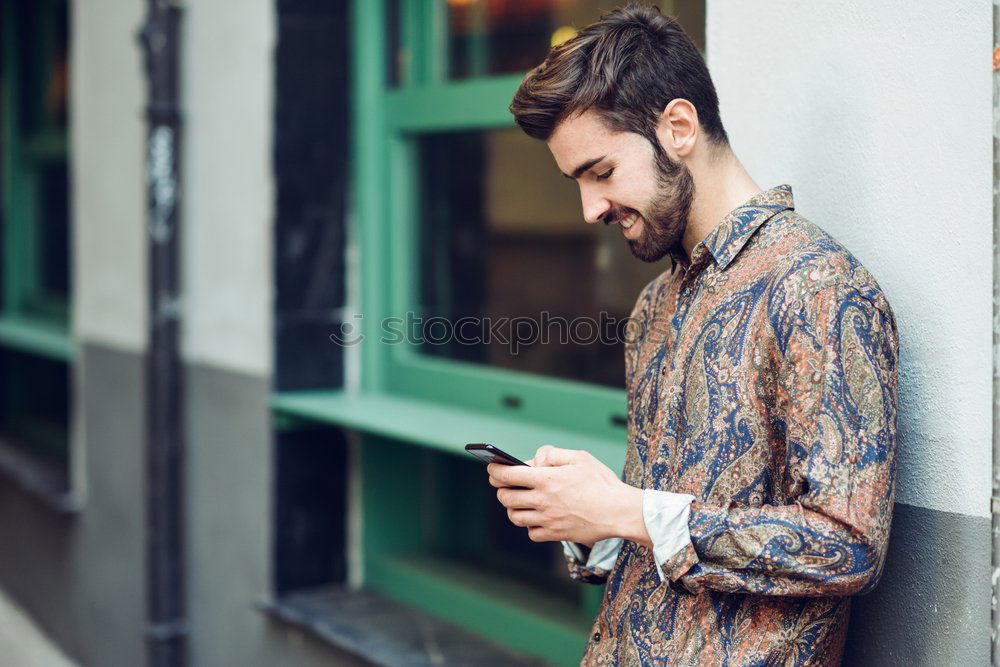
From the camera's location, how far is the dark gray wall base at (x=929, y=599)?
5.52ft

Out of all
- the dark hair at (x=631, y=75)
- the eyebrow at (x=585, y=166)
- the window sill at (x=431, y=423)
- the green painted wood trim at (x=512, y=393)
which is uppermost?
the dark hair at (x=631, y=75)

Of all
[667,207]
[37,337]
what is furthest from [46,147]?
[667,207]

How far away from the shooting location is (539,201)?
10.5ft

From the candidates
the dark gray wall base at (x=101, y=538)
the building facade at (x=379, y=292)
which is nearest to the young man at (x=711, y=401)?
the building facade at (x=379, y=292)

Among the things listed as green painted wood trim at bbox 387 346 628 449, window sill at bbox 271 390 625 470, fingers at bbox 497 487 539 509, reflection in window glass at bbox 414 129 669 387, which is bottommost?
window sill at bbox 271 390 625 470

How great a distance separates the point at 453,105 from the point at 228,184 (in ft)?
2.96

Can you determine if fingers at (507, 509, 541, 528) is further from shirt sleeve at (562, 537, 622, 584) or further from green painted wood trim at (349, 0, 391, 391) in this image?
green painted wood trim at (349, 0, 391, 391)

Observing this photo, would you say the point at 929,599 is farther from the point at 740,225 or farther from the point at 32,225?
the point at 32,225

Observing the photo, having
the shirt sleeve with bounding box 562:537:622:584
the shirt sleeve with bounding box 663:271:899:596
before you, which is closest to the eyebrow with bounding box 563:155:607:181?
the shirt sleeve with bounding box 663:271:899:596

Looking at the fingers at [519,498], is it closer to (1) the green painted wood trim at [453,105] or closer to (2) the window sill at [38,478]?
(1) the green painted wood trim at [453,105]

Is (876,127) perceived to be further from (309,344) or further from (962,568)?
(309,344)

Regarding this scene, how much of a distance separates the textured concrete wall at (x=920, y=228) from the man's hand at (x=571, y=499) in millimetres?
489

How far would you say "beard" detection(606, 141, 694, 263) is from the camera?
1.74 m

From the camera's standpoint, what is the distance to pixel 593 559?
6.37ft
